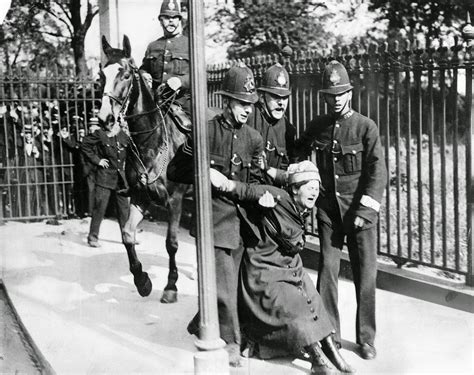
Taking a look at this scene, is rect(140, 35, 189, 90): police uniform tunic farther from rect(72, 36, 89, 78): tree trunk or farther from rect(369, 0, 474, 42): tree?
rect(369, 0, 474, 42): tree

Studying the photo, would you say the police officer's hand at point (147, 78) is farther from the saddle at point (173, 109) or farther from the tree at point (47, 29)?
the tree at point (47, 29)

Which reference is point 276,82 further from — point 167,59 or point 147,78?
point 167,59

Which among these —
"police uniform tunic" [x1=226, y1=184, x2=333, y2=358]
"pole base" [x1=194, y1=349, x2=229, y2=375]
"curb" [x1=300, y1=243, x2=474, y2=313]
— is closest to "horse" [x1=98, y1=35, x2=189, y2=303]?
"police uniform tunic" [x1=226, y1=184, x2=333, y2=358]

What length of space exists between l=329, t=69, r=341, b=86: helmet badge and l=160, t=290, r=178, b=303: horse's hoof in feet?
8.41

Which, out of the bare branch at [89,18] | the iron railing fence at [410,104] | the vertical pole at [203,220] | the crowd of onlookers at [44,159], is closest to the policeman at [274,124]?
the vertical pole at [203,220]

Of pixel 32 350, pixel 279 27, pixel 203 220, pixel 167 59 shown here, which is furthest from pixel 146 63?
pixel 279 27

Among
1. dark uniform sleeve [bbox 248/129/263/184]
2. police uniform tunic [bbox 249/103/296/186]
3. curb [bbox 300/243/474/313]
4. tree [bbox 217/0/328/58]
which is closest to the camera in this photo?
dark uniform sleeve [bbox 248/129/263/184]

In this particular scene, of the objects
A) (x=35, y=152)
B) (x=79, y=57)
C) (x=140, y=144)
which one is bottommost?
(x=35, y=152)

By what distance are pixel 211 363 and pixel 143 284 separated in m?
2.44

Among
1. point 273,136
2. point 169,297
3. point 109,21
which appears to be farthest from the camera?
point 109,21

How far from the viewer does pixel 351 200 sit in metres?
4.68

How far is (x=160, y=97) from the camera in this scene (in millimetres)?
6270

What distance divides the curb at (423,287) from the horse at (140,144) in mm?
1843

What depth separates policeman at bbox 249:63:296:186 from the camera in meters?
4.84
